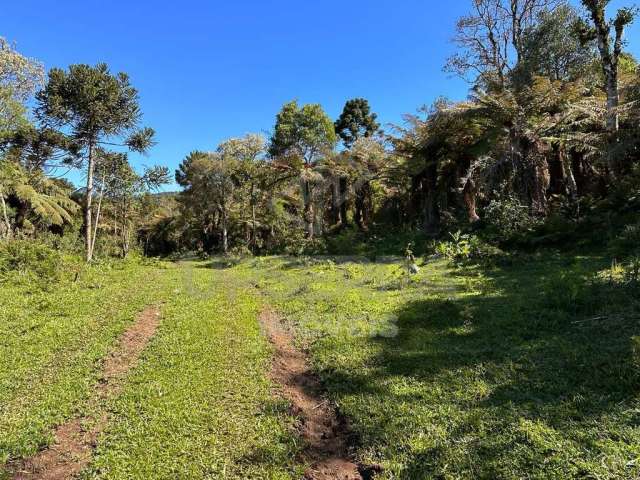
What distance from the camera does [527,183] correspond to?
15180 millimetres

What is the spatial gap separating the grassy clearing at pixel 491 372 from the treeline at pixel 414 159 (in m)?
3.87

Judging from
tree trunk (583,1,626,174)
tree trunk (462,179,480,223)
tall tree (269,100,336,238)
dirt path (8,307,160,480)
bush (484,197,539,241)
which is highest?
tall tree (269,100,336,238)

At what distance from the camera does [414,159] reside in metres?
19.0

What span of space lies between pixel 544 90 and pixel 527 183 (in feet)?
10.5

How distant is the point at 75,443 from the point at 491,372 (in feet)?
14.7

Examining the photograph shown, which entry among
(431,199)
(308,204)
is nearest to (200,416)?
(431,199)

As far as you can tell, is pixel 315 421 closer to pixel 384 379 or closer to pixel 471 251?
pixel 384 379

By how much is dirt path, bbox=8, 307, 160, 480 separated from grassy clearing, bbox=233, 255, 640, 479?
2629 millimetres

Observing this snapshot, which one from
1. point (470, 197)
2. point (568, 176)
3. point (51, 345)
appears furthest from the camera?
point (470, 197)

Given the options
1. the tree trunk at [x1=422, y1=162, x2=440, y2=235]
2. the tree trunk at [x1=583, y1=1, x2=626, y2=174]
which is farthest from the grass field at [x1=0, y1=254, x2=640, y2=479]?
the tree trunk at [x1=422, y1=162, x2=440, y2=235]

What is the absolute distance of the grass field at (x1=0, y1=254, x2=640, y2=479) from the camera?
3611 mm

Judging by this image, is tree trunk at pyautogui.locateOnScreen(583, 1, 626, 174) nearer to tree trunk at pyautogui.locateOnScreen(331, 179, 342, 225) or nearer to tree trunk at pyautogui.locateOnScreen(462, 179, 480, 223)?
tree trunk at pyautogui.locateOnScreen(462, 179, 480, 223)

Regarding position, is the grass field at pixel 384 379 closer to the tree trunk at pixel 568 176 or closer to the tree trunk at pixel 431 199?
the tree trunk at pixel 568 176

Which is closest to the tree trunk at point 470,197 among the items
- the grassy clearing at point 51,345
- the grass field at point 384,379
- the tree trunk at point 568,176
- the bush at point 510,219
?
the tree trunk at point 568,176
